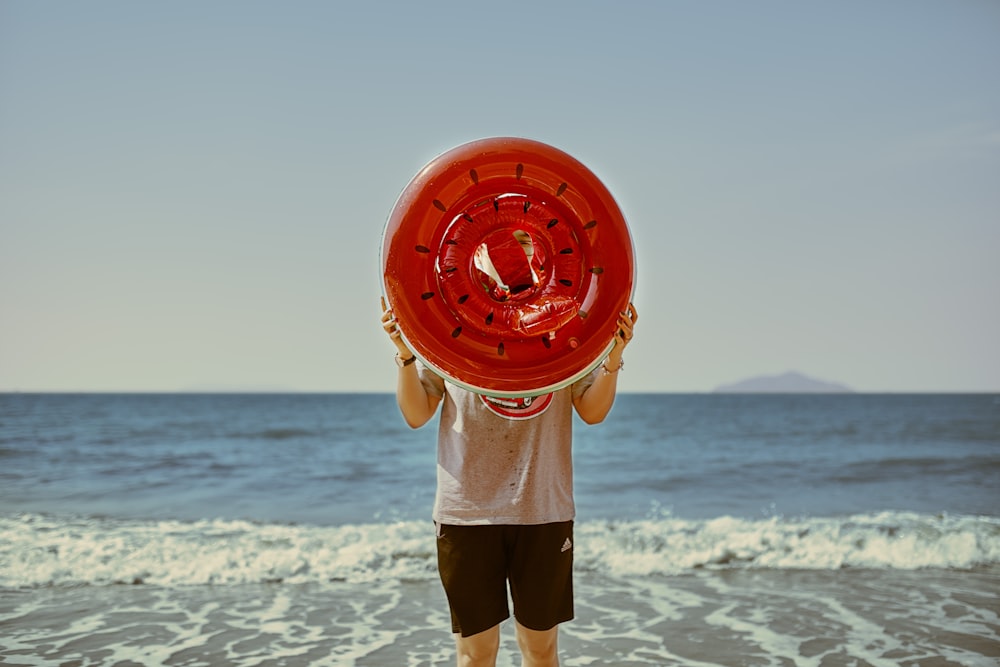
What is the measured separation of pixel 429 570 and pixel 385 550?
0.56m

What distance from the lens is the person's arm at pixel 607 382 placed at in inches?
87.7

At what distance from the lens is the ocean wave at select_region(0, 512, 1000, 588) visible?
622 cm

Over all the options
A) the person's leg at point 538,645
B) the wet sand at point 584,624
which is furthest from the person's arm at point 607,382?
the wet sand at point 584,624

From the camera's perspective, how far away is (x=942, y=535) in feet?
25.3

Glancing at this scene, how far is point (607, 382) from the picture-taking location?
7.98 ft

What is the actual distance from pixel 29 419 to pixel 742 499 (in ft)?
93.8

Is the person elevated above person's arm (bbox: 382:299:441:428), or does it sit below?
below

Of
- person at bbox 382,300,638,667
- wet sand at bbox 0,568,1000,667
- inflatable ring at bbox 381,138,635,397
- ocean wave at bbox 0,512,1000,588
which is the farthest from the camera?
ocean wave at bbox 0,512,1000,588

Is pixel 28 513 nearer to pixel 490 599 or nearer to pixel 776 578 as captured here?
pixel 776 578

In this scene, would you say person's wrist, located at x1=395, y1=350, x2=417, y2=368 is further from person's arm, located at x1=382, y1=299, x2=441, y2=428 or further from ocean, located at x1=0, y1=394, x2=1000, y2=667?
ocean, located at x1=0, y1=394, x2=1000, y2=667

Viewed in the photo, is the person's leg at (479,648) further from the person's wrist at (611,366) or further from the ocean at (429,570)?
the ocean at (429,570)

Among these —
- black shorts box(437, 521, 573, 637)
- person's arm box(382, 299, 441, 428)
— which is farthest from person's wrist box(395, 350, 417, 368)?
black shorts box(437, 521, 573, 637)

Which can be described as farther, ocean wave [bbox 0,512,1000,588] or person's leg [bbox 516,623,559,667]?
ocean wave [bbox 0,512,1000,588]

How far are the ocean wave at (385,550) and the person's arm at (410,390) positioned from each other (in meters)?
3.96
